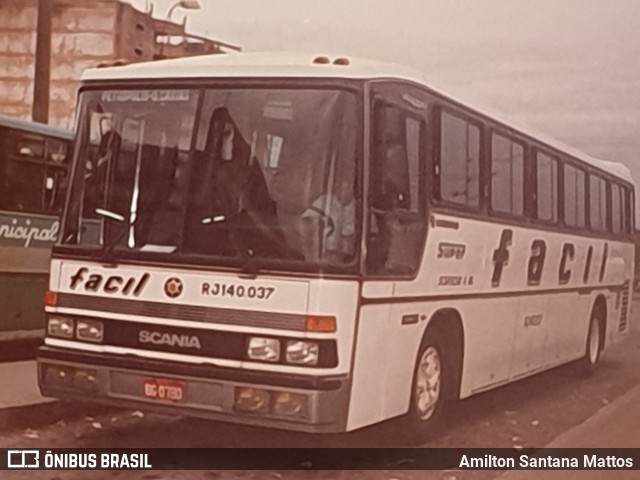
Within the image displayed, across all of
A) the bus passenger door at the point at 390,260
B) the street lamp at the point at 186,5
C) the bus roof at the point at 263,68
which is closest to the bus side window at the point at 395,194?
the bus passenger door at the point at 390,260

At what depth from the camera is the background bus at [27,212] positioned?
12.5 ft

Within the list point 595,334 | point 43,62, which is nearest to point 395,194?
point 43,62

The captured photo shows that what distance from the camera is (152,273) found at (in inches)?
137

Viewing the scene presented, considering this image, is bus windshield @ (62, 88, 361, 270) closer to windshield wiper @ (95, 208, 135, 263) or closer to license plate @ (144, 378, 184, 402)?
windshield wiper @ (95, 208, 135, 263)

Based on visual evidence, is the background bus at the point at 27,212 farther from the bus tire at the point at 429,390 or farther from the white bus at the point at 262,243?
the bus tire at the point at 429,390

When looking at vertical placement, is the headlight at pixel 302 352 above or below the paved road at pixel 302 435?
above

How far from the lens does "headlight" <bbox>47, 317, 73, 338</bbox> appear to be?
360cm

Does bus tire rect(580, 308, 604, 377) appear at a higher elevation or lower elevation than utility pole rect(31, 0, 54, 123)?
lower

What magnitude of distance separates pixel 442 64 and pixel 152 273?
1.35 metres

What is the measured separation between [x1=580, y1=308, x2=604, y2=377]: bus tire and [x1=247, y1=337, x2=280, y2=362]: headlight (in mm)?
1812

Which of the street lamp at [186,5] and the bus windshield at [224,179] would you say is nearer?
the bus windshield at [224,179]

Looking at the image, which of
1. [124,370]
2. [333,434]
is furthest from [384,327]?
[124,370]

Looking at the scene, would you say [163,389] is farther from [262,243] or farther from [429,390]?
[429,390]

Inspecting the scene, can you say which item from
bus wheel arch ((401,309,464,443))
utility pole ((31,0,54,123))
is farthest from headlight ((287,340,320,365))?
utility pole ((31,0,54,123))
